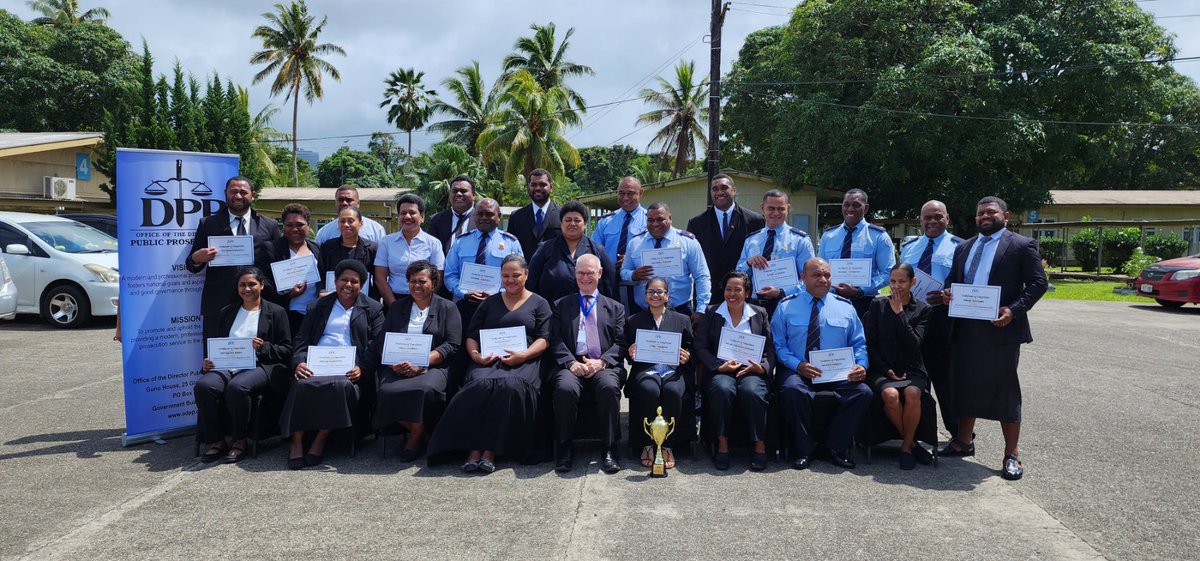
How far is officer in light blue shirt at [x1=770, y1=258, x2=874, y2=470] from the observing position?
5531 millimetres

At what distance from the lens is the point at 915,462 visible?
5.62 metres

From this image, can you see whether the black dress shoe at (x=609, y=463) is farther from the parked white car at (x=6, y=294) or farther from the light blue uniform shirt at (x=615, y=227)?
the parked white car at (x=6, y=294)

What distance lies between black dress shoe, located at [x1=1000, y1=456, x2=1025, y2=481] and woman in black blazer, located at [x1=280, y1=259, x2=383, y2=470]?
483cm

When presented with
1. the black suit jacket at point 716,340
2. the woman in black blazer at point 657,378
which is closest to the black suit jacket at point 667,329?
the woman in black blazer at point 657,378

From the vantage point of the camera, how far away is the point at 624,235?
712 cm

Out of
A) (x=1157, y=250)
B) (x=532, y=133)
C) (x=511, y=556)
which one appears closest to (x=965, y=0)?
(x=1157, y=250)

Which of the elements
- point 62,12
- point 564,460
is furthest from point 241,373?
point 62,12

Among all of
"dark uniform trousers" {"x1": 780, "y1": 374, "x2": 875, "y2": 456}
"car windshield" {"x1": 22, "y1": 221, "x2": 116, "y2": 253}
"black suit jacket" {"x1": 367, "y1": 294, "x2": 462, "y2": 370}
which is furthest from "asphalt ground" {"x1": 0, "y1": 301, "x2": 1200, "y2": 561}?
"car windshield" {"x1": 22, "y1": 221, "x2": 116, "y2": 253}

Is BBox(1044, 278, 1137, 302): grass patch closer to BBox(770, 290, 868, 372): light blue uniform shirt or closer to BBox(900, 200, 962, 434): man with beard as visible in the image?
BBox(900, 200, 962, 434): man with beard

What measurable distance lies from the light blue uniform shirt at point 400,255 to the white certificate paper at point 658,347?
2007 mm

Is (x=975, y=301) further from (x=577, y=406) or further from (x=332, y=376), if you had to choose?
(x=332, y=376)

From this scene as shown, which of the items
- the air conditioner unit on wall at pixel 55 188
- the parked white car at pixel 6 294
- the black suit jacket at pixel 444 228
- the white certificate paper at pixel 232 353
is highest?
the air conditioner unit on wall at pixel 55 188

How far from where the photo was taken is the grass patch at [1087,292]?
776 inches

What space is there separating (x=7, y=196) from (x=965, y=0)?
29.5 metres
